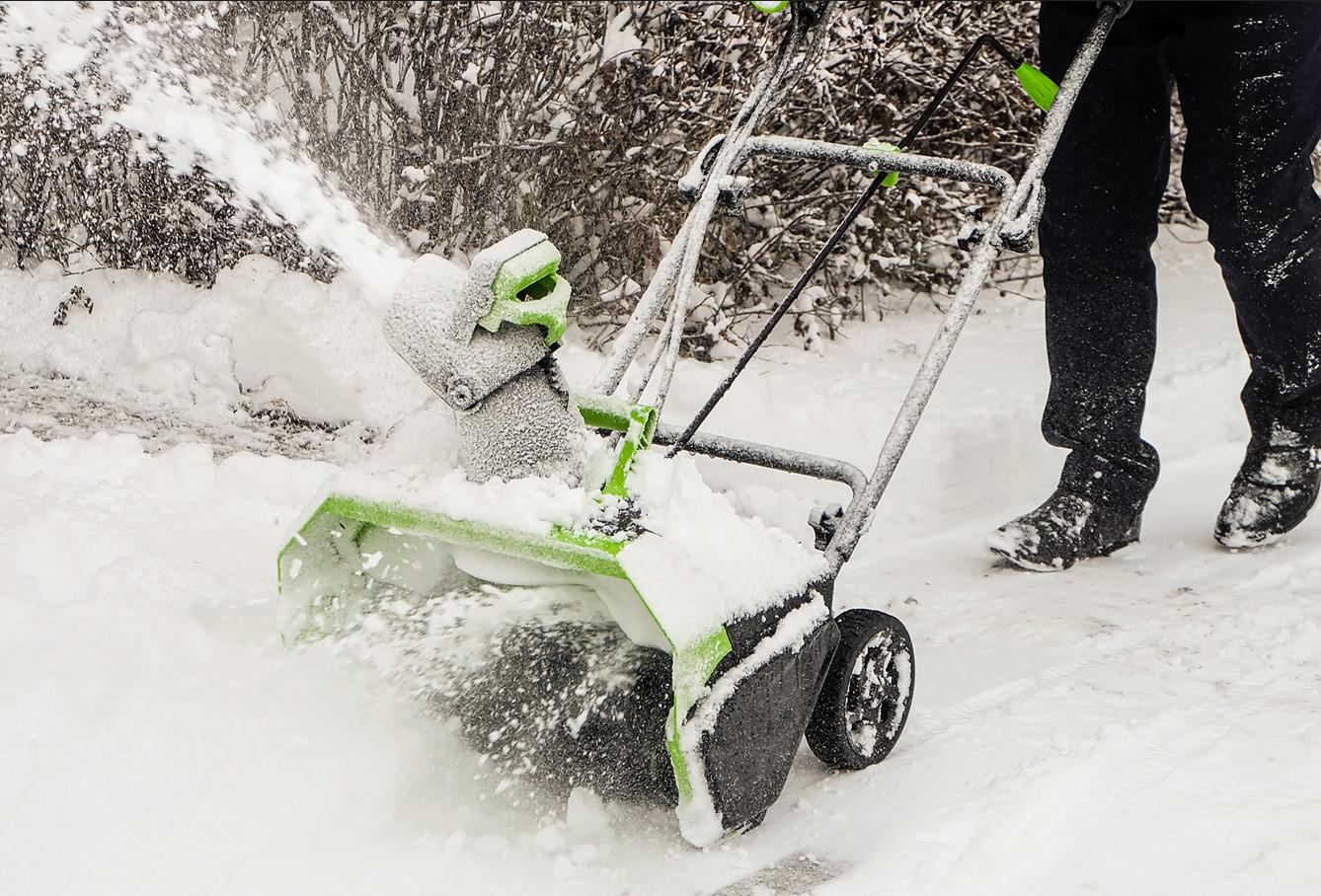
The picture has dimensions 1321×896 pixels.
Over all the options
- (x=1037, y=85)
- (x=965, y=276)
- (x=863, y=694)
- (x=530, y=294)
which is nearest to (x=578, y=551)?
(x=530, y=294)

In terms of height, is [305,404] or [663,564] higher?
[663,564]

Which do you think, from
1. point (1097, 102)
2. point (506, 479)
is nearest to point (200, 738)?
point (506, 479)

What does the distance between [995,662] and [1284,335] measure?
107 centimetres

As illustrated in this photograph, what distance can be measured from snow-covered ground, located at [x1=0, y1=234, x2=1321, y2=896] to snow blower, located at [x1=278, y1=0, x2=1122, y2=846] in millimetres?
93

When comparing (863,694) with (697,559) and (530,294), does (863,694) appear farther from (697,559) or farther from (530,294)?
(530,294)

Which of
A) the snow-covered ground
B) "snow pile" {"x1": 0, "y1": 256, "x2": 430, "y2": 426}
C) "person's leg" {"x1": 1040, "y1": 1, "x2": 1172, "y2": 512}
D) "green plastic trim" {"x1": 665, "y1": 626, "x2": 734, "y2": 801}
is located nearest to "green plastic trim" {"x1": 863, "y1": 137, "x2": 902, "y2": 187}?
"person's leg" {"x1": 1040, "y1": 1, "x2": 1172, "y2": 512}

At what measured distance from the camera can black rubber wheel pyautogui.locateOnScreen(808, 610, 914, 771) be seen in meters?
1.96

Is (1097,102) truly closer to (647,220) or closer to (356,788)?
(647,220)

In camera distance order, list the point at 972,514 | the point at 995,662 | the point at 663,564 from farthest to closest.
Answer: the point at 972,514, the point at 995,662, the point at 663,564

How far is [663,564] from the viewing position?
64.8 inches

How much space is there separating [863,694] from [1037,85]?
4.46ft

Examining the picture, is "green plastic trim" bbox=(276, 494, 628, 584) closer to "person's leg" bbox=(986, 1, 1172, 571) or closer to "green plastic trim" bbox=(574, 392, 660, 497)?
"green plastic trim" bbox=(574, 392, 660, 497)

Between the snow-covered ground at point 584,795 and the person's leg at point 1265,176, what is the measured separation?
403 mm

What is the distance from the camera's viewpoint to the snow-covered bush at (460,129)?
4059mm
